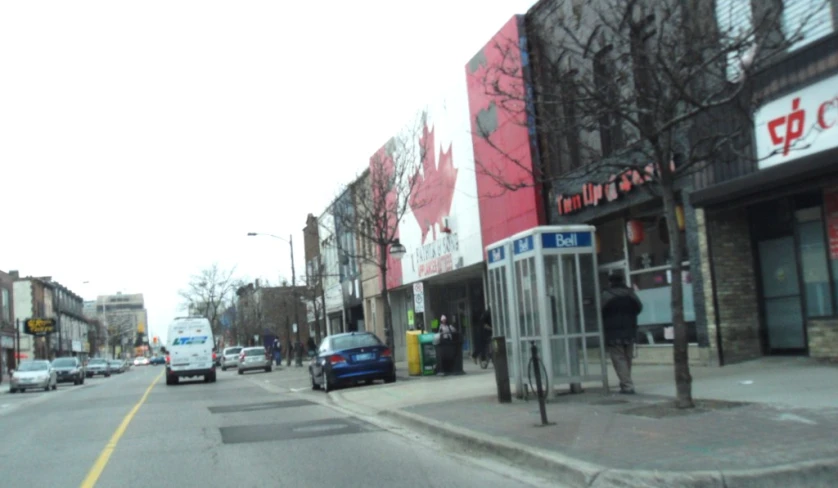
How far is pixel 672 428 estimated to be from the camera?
A: 9570 millimetres

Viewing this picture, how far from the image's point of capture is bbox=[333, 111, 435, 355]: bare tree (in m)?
28.1

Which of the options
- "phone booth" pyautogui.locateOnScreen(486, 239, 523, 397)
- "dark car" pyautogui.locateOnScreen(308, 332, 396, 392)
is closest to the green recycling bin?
"dark car" pyautogui.locateOnScreen(308, 332, 396, 392)

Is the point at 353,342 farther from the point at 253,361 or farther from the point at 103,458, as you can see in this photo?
the point at 253,361

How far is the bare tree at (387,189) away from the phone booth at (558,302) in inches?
506

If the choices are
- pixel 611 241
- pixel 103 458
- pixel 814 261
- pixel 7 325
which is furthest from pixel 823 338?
pixel 7 325

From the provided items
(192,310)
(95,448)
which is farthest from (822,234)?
(192,310)

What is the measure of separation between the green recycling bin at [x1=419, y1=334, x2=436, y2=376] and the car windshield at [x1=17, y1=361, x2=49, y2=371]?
22.6 metres

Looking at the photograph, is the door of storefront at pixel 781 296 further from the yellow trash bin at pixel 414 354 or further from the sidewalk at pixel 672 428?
the yellow trash bin at pixel 414 354

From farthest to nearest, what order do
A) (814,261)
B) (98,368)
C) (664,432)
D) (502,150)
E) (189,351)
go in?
(98,368) → (189,351) → (502,150) → (814,261) → (664,432)

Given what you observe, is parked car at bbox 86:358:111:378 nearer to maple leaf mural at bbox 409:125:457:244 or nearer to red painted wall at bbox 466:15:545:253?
maple leaf mural at bbox 409:125:457:244

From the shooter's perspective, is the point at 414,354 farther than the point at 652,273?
Yes

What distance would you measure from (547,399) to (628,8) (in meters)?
6.16

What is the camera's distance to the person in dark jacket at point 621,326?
43.2ft

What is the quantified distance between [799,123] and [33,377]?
34165mm
